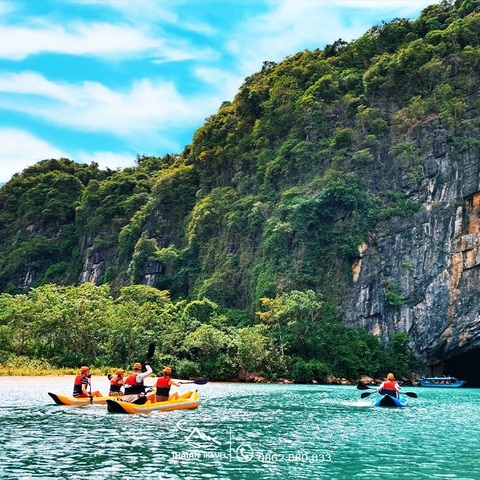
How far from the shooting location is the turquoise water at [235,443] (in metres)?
9.67

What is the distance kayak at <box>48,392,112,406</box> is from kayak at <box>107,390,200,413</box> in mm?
2150

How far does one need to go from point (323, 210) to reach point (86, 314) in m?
19.8

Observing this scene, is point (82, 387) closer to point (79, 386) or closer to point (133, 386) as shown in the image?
point (79, 386)

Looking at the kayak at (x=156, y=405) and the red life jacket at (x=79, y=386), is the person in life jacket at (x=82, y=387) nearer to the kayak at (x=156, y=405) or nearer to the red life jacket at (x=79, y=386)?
the red life jacket at (x=79, y=386)

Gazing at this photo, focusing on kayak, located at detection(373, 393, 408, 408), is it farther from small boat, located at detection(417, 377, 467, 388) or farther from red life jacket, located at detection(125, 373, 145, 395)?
small boat, located at detection(417, 377, 467, 388)

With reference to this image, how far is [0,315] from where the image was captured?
1345 inches

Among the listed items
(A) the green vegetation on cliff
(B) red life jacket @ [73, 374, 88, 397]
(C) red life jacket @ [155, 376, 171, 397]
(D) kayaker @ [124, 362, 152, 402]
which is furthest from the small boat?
(D) kayaker @ [124, 362, 152, 402]

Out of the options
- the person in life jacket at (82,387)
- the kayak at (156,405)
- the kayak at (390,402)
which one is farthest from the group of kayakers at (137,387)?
the kayak at (390,402)

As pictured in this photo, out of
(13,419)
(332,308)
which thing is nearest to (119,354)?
(332,308)

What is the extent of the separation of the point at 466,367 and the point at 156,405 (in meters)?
35.6

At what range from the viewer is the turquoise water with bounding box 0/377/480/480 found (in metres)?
9.67

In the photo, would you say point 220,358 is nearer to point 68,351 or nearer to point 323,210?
point 68,351

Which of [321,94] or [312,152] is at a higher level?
[321,94]

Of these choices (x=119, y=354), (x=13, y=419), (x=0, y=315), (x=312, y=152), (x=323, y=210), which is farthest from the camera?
(x=312, y=152)
